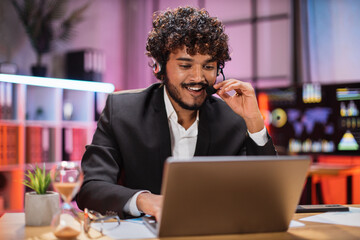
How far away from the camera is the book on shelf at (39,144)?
3.46 meters

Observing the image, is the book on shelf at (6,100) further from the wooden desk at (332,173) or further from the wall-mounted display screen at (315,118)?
the wooden desk at (332,173)

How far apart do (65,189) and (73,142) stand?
3.06 meters

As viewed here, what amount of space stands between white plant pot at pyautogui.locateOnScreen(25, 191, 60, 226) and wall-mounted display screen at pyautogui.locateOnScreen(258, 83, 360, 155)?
2213 mm

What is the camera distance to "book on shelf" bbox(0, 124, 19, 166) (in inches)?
128

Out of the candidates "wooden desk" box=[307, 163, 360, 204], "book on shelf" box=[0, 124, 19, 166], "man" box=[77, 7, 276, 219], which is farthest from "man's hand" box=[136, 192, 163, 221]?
"book on shelf" box=[0, 124, 19, 166]

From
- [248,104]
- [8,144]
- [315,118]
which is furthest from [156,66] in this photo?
[8,144]

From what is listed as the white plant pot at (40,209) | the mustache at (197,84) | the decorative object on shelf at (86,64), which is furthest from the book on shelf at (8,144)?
the white plant pot at (40,209)

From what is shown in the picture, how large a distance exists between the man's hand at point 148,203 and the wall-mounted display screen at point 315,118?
1.98 metres

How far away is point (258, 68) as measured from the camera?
428 cm

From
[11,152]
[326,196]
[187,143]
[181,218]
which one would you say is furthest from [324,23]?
[181,218]

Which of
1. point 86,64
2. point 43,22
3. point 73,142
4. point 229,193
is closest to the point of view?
point 229,193

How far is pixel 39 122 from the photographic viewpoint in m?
3.59

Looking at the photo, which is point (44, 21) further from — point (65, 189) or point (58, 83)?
point (65, 189)

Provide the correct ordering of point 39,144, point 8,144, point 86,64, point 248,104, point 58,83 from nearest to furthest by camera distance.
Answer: point 248,104
point 8,144
point 39,144
point 58,83
point 86,64
